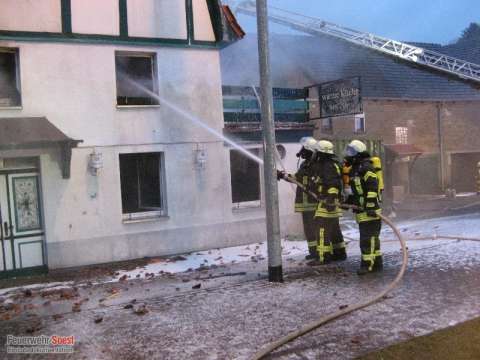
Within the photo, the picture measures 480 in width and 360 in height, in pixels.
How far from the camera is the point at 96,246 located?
31.0ft

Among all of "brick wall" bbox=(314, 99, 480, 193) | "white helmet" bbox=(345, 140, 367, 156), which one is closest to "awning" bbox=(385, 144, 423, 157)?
"brick wall" bbox=(314, 99, 480, 193)

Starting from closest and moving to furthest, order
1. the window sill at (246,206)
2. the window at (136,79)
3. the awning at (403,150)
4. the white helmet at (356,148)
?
the white helmet at (356,148) < the window at (136,79) < the window sill at (246,206) < the awning at (403,150)

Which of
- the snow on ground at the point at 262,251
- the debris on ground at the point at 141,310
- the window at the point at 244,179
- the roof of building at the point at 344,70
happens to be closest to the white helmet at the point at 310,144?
the snow on ground at the point at 262,251

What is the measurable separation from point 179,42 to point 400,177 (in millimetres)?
16174

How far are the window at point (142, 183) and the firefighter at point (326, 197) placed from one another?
3.59m

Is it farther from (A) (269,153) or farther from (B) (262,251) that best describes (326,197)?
(B) (262,251)

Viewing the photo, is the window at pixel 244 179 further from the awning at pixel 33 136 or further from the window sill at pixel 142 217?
the awning at pixel 33 136

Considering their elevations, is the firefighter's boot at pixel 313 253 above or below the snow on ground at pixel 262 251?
above


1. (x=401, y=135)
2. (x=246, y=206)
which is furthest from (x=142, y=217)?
(x=401, y=135)

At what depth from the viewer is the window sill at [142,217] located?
984 centimetres

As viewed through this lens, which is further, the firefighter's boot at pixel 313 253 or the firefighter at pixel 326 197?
the firefighter's boot at pixel 313 253

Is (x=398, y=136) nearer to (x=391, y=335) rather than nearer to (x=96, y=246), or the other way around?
(x=96, y=246)

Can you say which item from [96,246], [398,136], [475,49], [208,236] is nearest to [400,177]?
[398,136]

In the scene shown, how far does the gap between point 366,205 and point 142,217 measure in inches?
186
